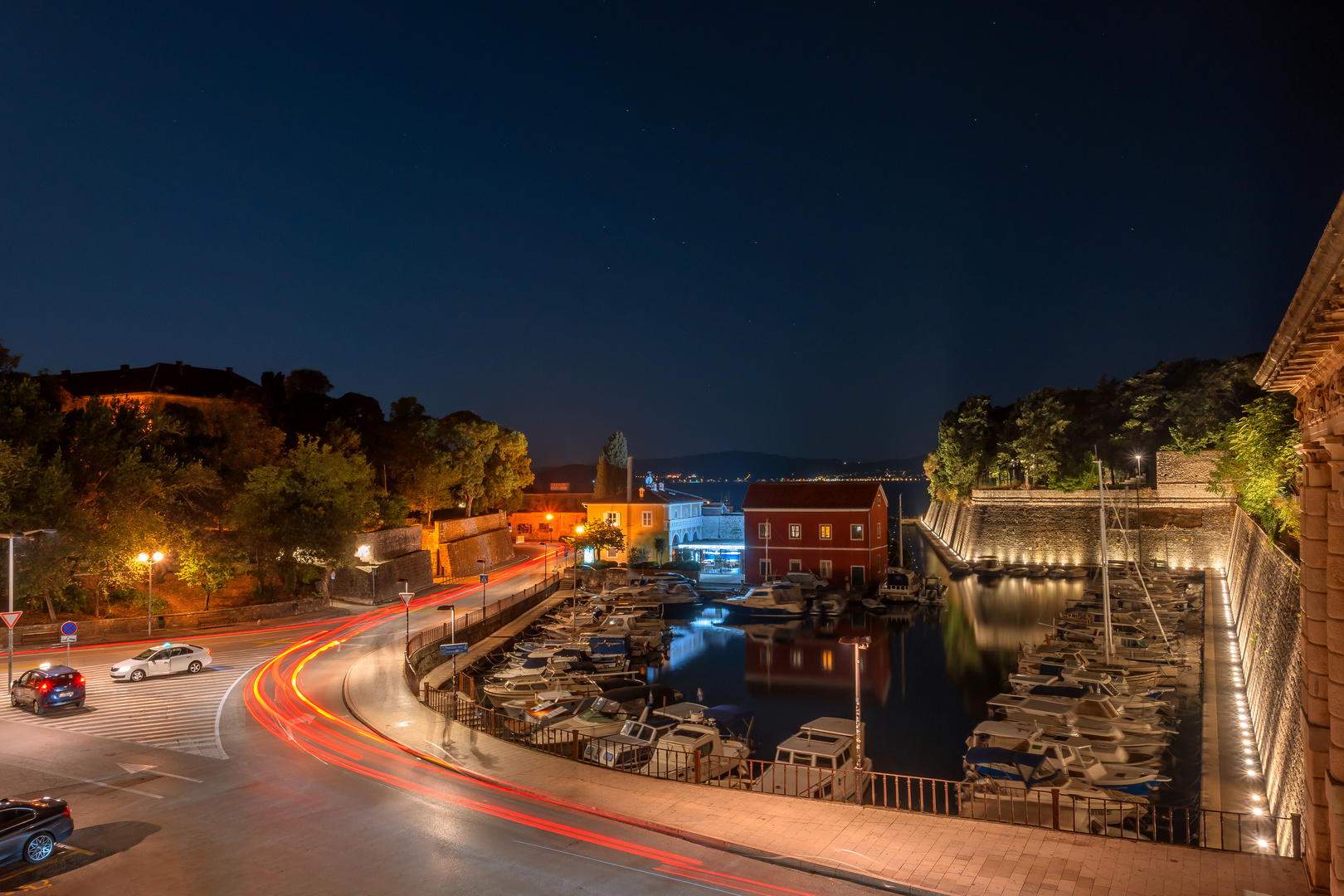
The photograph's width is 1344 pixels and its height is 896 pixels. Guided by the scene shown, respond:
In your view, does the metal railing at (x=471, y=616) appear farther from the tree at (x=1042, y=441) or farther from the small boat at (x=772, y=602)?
the tree at (x=1042, y=441)

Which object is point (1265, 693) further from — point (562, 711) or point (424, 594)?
point (424, 594)

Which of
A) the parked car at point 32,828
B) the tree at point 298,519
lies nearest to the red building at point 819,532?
the tree at point 298,519

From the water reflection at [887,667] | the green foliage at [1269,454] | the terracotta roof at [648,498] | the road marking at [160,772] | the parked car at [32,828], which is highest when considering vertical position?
the green foliage at [1269,454]

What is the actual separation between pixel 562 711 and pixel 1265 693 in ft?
65.2

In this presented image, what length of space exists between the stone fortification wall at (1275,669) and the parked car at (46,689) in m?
26.4

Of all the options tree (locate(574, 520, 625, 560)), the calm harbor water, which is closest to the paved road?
the calm harbor water

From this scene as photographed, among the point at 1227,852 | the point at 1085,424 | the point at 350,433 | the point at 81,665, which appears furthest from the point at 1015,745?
the point at 1085,424

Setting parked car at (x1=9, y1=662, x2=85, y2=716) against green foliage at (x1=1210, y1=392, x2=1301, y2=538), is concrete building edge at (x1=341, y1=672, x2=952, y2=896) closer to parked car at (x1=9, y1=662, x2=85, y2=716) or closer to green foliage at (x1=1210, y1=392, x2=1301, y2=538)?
parked car at (x1=9, y1=662, x2=85, y2=716)

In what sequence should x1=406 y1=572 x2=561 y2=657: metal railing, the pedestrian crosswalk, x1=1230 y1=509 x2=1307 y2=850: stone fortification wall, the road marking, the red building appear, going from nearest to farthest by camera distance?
x1=1230 y1=509 x2=1307 y2=850: stone fortification wall, the road marking, the pedestrian crosswalk, x1=406 y1=572 x2=561 y2=657: metal railing, the red building

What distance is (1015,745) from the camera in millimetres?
20375

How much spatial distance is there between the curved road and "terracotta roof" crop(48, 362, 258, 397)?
5987 centimetres

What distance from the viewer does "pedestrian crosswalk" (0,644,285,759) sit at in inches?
703

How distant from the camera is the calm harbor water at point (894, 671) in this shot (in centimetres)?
2486

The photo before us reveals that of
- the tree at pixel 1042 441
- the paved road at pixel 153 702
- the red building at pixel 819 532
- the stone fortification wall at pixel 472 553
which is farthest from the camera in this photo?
the tree at pixel 1042 441
